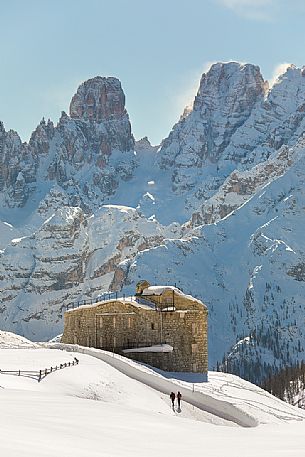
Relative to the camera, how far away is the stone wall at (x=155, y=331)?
5897 centimetres

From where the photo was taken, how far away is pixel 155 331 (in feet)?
195

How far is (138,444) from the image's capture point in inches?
658

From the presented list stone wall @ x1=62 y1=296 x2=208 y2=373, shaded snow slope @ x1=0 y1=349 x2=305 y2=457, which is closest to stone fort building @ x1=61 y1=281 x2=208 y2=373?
stone wall @ x1=62 y1=296 x2=208 y2=373

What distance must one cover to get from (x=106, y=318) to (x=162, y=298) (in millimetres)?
6838

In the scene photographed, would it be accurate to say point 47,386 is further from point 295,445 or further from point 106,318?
point 106,318

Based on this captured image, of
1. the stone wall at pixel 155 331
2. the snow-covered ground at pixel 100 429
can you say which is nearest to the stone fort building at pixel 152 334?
the stone wall at pixel 155 331

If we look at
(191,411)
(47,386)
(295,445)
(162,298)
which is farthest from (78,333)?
(295,445)

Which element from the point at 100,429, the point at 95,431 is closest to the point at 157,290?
the point at 100,429

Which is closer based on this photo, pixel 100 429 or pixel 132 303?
pixel 100 429

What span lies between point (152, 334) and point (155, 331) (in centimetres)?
34

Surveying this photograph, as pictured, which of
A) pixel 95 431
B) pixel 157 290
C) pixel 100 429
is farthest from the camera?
pixel 157 290

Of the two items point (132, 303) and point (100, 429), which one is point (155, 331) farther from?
point (100, 429)

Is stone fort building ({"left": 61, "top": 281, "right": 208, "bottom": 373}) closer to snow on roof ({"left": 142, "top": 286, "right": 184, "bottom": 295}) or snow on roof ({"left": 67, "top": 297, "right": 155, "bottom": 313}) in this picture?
snow on roof ({"left": 67, "top": 297, "right": 155, "bottom": 313})

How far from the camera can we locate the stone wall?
193 feet
